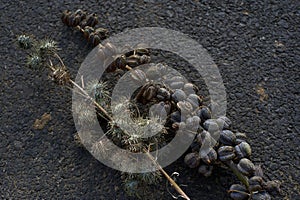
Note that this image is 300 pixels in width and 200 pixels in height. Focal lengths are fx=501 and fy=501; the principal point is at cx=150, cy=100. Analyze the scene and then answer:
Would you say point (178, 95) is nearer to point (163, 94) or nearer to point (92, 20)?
point (163, 94)

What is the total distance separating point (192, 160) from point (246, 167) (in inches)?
8.2

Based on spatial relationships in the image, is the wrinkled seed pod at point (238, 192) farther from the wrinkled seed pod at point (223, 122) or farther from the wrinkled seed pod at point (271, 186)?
the wrinkled seed pod at point (223, 122)

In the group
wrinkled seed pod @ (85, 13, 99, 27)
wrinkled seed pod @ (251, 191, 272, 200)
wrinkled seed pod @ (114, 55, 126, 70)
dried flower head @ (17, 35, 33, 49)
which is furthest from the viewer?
wrinkled seed pod @ (85, 13, 99, 27)

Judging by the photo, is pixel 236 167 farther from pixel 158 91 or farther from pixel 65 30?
pixel 65 30

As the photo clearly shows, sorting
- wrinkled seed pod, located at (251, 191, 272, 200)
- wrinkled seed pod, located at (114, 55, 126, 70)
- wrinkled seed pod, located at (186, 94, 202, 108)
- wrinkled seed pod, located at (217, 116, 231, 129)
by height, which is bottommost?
wrinkled seed pod, located at (251, 191, 272, 200)

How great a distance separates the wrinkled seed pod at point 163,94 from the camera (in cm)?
204

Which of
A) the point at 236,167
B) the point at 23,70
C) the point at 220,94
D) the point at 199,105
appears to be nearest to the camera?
the point at 236,167

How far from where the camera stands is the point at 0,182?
2.07 m

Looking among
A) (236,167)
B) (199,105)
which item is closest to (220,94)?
(199,105)

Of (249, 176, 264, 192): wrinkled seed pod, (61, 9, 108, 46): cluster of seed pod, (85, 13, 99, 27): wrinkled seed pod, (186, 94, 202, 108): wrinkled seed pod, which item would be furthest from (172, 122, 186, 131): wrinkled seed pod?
(85, 13, 99, 27): wrinkled seed pod

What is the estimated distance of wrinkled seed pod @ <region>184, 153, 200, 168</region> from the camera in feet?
6.36

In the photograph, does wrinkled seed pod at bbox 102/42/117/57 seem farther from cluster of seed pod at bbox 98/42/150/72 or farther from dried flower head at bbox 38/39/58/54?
dried flower head at bbox 38/39/58/54

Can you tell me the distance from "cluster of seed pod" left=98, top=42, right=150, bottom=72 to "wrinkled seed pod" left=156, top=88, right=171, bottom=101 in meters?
0.20

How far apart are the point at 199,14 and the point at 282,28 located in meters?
0.41
